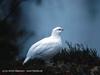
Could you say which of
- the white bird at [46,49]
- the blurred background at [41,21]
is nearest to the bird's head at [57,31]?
the white bird at [46,49]

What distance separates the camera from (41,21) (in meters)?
10.9

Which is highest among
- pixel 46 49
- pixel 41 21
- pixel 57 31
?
pixel 41 21

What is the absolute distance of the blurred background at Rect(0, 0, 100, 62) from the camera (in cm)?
1080

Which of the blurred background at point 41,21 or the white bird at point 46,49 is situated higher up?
the blurred background at point 41,21

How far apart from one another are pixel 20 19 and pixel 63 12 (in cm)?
51

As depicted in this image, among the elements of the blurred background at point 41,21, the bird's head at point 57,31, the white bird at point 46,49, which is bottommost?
the white bird at point 46,49

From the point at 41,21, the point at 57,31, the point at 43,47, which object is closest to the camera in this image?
the point at 43,47

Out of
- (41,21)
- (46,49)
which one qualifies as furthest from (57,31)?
(41,21)

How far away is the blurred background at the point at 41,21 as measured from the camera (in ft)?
35.4

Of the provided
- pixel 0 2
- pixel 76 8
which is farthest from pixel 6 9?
pixel 76 8

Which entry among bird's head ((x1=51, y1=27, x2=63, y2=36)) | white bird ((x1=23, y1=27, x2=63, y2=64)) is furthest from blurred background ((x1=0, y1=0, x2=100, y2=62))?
white bird ((x1=23, y1=27, x2=63, y2=64))

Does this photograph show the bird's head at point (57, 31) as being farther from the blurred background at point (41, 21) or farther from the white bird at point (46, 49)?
the blurred background at point (41, 21)

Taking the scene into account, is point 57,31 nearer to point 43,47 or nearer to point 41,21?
point 43,47

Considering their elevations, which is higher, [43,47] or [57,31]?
[57,31]
